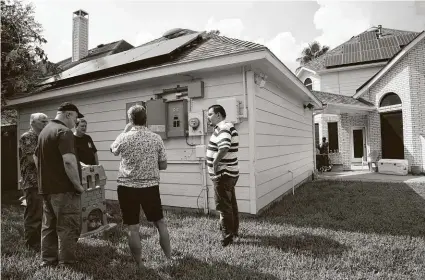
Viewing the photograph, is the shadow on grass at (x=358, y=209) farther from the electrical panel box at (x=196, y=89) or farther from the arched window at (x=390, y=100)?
the arched window at (x=390, y=100)

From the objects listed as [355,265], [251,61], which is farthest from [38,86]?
[355,265]

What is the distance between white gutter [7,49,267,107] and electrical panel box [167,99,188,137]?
2.01 ft

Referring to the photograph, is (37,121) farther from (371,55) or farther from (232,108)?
(371,55)

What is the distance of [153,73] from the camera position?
18.9 feet

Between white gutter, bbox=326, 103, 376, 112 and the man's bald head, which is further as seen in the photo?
white gutter, bbox=326, 103, 376, 112

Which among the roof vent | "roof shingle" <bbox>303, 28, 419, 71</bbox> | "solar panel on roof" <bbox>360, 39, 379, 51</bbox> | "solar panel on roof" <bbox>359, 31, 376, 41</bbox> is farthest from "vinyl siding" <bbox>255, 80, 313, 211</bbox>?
"solar panel on roof" <bbox>359, 31, 376, 41</bbox>

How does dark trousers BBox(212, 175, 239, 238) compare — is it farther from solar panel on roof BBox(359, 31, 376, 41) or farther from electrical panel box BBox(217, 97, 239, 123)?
solar panel on roof BBox(359, 31, 376, 41)

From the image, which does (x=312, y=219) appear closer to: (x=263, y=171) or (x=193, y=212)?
(x=263, y=171)

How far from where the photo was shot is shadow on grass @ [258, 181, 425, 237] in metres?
4.54

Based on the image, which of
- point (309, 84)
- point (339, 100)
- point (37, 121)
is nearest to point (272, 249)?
point (37, 121)

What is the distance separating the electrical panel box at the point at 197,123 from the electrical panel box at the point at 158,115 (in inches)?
24.5

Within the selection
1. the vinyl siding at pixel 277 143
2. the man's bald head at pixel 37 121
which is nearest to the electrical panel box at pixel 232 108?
the vinyl siding at pixel 277 143

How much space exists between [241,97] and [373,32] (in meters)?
19.2

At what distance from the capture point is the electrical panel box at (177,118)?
5762mm
